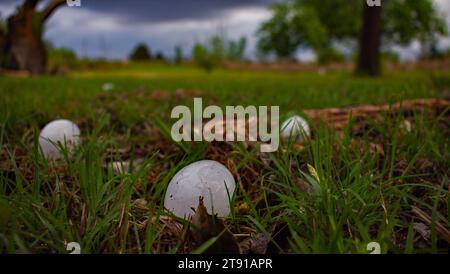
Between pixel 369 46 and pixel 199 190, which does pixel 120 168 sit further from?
pixel 369 46

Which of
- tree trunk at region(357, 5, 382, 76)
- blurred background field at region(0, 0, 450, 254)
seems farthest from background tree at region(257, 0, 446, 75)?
blurred background field at region(0, 0, 450, 254)

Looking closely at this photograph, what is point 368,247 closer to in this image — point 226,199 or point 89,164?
point 226,199

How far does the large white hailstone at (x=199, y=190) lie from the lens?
1.62 meters

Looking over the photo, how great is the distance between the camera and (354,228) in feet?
4.71

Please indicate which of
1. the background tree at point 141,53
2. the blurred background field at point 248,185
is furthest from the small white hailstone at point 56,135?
the background tree at point 141,53

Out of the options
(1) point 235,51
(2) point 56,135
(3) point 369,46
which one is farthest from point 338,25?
(2) point 56,135

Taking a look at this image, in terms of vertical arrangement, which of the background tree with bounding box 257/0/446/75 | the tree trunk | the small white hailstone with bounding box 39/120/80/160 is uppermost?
the background tree with bounding box 257/0/446/75

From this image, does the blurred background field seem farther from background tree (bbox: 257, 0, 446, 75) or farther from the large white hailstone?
background tree (bbox: 257, 0, 446, 75)

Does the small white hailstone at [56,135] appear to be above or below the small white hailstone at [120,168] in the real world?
above

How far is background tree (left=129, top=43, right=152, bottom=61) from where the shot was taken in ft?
123

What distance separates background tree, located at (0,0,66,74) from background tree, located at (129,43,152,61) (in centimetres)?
2153

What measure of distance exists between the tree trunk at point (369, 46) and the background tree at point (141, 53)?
26.1 metres

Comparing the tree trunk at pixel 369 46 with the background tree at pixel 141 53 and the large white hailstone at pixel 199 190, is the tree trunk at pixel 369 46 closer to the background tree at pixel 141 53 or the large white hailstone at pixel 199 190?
the large white hailstone at pixel 199 190
